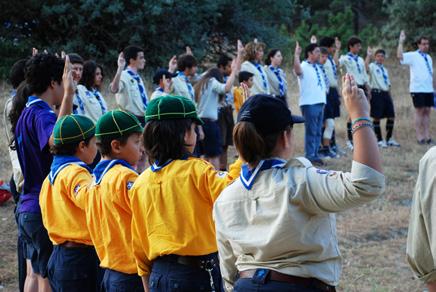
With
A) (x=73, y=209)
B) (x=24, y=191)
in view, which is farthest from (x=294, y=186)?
(x=24, y=191)

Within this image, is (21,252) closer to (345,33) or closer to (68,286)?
(68,286)

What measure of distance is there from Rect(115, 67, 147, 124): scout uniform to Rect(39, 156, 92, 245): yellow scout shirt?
521 cm

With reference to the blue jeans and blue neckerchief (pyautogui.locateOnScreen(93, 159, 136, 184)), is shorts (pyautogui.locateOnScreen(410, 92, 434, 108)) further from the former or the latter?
blue neckerchief (pyautogui.locateOnScreen(93, 159, 136, 184))

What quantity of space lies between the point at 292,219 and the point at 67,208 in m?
1.92

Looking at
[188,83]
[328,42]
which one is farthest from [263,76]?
[328,42]

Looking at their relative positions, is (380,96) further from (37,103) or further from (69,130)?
(69,130)

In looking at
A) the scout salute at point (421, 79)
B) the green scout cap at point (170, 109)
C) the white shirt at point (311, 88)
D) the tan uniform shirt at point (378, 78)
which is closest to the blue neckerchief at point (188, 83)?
the white shirt at point (311, 88)

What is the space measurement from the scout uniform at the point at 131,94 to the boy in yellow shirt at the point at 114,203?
5446 millimetres

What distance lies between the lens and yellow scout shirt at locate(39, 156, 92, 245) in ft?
13.9

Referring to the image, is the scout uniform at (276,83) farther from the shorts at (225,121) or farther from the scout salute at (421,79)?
the scout salute at (421,79)

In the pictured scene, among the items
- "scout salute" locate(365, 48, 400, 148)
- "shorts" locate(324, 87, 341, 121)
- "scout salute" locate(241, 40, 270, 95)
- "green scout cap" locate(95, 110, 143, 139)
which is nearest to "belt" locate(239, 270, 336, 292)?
"green scout cap" locate(95, 110, 143, 139)

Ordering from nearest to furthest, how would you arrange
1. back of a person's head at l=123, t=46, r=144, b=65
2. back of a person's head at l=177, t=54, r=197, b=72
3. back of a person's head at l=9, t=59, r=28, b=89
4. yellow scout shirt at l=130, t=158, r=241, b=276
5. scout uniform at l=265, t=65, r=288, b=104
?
yellow scout shirt at l=130, t=158, r=241, b=276, back of a person's head at l=9, t=59, r=28, b=89, back of a person's head at l=123, t=46, r=144, b=65, back of a person's head at l=177, t=54, r=197, b=72, scout uniform at l=265, t=65, r=288, b=104

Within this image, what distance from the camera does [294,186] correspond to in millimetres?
2832

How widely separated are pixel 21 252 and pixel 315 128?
23.8 feet
